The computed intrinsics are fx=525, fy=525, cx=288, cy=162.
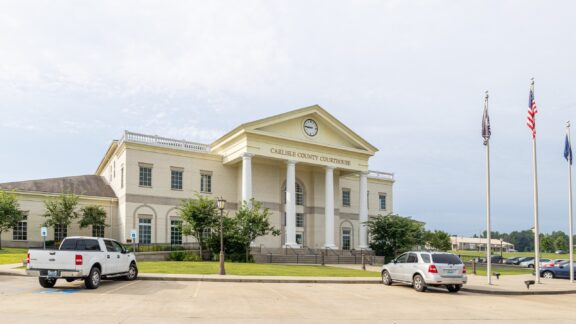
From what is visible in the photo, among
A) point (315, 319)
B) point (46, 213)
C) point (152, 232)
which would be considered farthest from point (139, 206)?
point (315, 319)

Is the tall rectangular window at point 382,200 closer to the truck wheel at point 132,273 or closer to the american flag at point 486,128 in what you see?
the american flag at point 486,128

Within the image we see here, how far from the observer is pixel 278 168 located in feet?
169

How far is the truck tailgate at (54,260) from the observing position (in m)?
18.4

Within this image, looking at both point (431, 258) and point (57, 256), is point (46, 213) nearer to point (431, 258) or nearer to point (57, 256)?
point (57, 256)

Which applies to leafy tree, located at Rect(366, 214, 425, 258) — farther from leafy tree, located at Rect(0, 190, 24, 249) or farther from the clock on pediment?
leafy tree, located at Rect(0, 190, 24, 249)

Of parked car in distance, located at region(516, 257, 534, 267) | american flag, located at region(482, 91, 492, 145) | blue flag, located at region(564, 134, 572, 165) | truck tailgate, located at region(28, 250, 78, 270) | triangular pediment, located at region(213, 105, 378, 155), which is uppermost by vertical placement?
triangular pediment, located at region(213, 105, 378, 155)

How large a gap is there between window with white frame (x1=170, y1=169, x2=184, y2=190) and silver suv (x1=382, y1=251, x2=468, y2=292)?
2819cm

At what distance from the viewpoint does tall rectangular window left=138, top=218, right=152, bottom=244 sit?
4433 cm

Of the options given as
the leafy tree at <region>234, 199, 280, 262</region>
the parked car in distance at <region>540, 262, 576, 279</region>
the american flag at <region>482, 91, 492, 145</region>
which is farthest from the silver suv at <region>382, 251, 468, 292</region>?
the leafy tree at <region>234, 199, 280, 262</region>

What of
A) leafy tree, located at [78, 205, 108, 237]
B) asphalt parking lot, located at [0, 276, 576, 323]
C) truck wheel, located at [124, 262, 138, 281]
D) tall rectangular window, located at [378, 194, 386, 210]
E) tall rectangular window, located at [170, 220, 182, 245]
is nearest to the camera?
asphalt parking lot, located at [0, 276, 576, 323]

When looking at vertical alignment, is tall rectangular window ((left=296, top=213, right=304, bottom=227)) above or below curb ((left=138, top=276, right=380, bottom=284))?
above

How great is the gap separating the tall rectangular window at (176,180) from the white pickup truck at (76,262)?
26.3 metres

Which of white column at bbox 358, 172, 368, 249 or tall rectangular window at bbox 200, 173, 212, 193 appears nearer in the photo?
tall rectangular window at bbox 200, 173, 212, 193

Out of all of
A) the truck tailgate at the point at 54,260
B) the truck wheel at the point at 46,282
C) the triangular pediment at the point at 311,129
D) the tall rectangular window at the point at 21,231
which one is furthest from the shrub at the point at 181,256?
the truck tailgate at the point at 54,260
